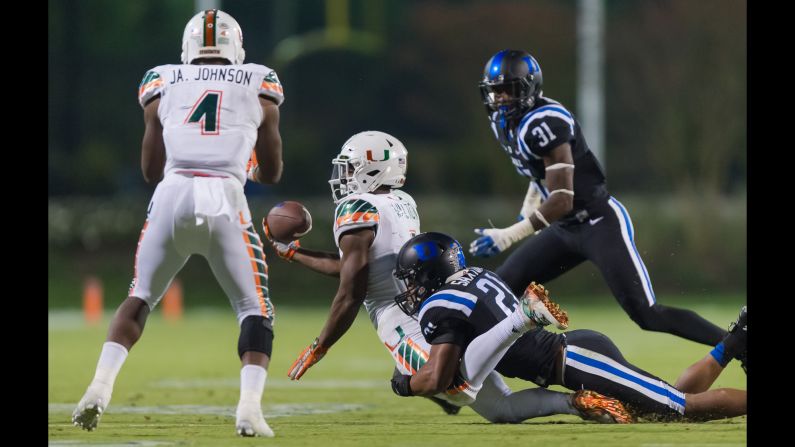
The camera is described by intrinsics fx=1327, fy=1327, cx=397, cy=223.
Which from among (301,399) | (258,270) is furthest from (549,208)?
(301,399)

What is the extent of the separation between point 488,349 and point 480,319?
15 centimetres

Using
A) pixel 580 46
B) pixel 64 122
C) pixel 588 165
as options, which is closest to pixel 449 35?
pixel 580 46

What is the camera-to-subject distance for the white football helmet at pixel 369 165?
645 cm

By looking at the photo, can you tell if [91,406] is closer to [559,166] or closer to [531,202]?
[559,166]

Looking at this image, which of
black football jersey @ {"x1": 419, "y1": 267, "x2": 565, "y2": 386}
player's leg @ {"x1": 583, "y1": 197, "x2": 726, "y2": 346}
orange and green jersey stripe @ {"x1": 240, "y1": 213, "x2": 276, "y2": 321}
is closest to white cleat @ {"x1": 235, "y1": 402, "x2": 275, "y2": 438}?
orange and green jersey stripe @ {"x1": 240, "y1": 213, "x2": 276, "y2": 321}

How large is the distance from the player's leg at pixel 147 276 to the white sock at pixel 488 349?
135 centimetres

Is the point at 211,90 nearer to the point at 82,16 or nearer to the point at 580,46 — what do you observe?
the point at 580,46

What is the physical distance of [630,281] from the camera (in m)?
6.72

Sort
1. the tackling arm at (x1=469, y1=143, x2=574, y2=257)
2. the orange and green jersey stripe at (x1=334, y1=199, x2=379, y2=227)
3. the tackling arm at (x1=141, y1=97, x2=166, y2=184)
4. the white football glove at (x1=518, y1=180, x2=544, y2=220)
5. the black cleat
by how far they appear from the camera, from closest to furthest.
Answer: the tackling arm at (x1=141, y1=97, x2=166, y2=184) → the orange and green jersey stripe at (x1=334, y1=199, x2=379, y2=227) → the tackling arm at (x1=469, y1=143, x2=574, y2=257) → the black cleat → the white football glove at (x1=518, y1=180, x2=544, y2=220)

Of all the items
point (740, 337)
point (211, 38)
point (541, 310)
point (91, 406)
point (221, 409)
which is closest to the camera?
point (541, 310)

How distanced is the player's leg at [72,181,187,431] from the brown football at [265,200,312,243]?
2.45 feet

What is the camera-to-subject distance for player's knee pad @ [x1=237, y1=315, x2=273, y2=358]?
5.74m

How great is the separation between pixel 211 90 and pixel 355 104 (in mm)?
25323

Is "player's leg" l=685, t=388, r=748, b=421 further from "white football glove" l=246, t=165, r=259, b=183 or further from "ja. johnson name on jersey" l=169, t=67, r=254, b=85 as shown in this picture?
"ja. johnson name on jersey" l=169, t=67, r=254, b=85
